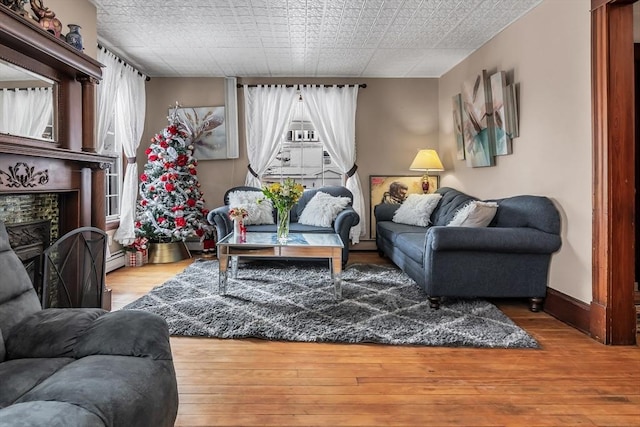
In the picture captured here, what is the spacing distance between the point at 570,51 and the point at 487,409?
2710mm

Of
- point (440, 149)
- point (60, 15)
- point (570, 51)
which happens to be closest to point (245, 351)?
point (60, 15)

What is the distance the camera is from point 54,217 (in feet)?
10.00

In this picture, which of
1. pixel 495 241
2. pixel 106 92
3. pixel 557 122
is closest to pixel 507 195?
pixel 557 122

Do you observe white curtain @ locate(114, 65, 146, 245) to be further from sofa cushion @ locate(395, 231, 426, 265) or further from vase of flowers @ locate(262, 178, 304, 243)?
sofa cushion @ locate(395, 231, 426, 265)

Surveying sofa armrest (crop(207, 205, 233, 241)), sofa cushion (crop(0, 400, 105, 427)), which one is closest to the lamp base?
sofa armrest (crop(207, 205, 233, 241))

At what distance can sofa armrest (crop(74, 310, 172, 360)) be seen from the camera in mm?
1406

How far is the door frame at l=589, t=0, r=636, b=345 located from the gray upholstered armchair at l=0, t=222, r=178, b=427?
9.06ft

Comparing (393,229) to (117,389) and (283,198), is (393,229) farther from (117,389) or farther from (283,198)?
(117,389)

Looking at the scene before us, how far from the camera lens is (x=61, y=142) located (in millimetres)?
3016

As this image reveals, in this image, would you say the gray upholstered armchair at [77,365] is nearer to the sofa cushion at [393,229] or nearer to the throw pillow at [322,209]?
the sofa cushion at [393,229]

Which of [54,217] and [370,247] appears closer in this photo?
[54,217]

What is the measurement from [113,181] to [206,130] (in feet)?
4.89

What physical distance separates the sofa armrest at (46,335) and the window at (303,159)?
15.8 feet

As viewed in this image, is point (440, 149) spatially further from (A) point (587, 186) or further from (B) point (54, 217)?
(B) point (54, 217)
